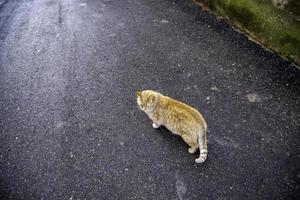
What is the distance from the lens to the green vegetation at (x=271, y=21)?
4.34m

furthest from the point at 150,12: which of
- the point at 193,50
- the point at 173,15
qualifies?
the point at 193,50

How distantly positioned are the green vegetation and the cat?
7.12ft

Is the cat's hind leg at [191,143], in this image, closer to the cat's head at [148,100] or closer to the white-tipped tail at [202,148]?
the white-tipped tail at [202,148]

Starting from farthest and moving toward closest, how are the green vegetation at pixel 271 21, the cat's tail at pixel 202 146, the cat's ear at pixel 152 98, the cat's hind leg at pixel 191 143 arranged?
the green vegetation at pixel 271 21 → the cat's ear at pixel 152 98 → the cat's hind leg at pixel 191 143 → the cat's tail at pixel 202 146

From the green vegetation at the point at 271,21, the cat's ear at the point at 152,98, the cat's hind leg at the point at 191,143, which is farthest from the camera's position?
the green vegetation at the point at 271,21

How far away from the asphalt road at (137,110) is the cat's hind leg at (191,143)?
89mm

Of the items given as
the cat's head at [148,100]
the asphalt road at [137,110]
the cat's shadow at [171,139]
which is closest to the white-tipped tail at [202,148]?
the asphalt road at [137,110]

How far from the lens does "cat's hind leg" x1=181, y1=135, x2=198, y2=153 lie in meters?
3.35

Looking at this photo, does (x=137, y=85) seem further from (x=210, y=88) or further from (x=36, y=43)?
(x=36, y=43)

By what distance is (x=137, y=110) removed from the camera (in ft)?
13.6

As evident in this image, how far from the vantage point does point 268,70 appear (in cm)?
448

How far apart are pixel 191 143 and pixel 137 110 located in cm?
106

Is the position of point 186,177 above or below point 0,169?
above

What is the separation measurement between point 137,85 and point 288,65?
232 centimetres
